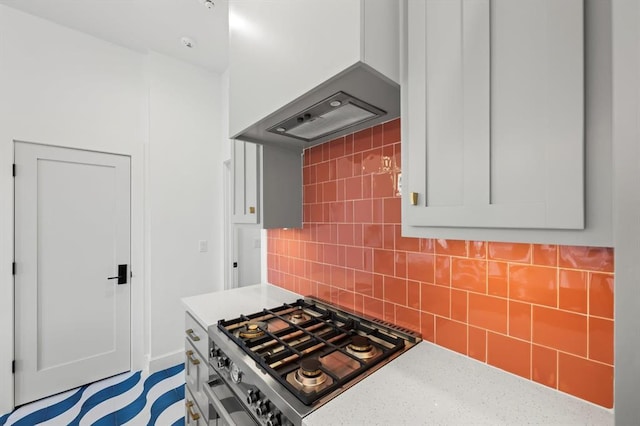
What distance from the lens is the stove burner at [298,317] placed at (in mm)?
1471

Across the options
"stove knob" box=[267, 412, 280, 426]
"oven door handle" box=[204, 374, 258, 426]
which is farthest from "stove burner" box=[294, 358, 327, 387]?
"oven door handle" box=[204, 374, 258, 426]

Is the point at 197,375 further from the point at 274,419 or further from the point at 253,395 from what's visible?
the point at 274,419

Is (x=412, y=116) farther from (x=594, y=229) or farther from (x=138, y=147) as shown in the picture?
(x=138, y=147)

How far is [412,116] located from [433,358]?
888 millimetres

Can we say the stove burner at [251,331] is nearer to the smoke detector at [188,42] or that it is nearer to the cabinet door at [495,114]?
the cabinet door at [495,114]

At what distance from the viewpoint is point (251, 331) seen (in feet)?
4.27

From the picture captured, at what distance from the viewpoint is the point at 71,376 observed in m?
2.45

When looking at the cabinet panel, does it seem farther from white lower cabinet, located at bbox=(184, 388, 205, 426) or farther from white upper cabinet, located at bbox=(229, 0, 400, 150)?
white upper cabinet, located at bbox=(229, 0, 400, 150)

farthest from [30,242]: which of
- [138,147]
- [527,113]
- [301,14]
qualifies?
[527,113]

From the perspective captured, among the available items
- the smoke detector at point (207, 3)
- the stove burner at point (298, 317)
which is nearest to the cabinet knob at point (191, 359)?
the stove burner at point (298, 317)

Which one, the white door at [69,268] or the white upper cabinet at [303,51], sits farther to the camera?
the white door at [69,268]

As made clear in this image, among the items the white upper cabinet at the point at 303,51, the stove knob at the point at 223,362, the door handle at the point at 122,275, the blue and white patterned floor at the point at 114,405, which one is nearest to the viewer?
the white upper cabinet at the point at 303,51

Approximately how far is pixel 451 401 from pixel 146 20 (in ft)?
10.2

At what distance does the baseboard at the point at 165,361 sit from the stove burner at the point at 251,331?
78.6 inches
